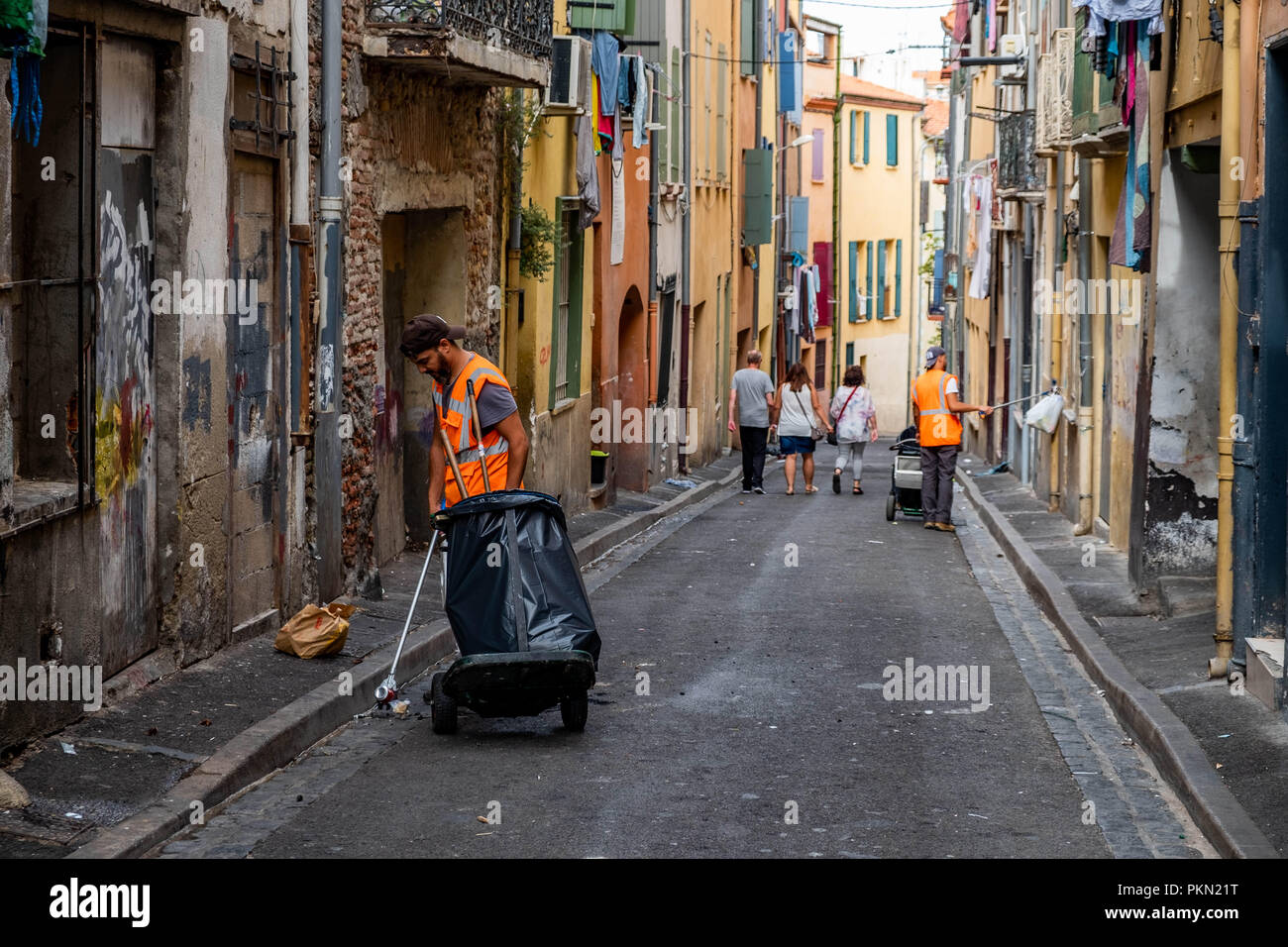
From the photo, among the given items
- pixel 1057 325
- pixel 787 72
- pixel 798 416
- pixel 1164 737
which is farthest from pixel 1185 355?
pixel 787 72

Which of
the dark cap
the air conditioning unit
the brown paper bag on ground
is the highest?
the air conditioning unit

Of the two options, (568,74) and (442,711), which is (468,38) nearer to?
(568,74)

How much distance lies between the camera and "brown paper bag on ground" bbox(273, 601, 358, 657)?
979 cm

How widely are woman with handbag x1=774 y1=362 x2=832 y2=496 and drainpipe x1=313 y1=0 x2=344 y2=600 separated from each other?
13.0 m

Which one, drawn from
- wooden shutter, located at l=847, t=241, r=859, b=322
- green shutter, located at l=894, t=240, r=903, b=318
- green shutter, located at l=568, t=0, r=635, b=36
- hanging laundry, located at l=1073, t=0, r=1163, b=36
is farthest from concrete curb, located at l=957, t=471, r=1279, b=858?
green shutter, located at l=894, t=240, r=903, b=318

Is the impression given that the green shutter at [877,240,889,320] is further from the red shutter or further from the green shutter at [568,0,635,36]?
the green shutter at [568,0,635,36]

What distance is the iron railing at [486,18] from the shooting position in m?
12.3

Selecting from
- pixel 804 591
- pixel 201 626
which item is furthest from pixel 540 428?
pixel 201 626

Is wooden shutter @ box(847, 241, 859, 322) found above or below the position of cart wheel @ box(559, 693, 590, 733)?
above

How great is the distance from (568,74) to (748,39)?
70.1 feet

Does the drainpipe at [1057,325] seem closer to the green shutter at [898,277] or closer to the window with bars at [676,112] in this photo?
the window with bars at [676,112]

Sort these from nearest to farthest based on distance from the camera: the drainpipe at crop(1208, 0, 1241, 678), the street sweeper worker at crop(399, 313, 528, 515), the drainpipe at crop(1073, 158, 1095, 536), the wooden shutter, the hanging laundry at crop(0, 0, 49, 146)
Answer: the hanging laundry at crop(0, 0, 49, 146), the street sweeper worker at crop(399, 313, 528, 515), the drainpipe at crop(1208, 0, 1241, 678), the drainpipe at crop(1073, 158, 1095, 536), the wooden shutter

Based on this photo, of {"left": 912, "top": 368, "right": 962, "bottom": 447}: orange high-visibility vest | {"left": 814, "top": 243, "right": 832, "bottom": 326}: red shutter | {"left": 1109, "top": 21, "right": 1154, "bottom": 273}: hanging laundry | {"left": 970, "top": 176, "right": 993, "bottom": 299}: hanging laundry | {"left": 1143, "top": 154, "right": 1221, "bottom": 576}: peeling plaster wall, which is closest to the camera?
{"left": 1143, "top": 154, "right": 1221, "bottom": 576}: peeling plaster wall

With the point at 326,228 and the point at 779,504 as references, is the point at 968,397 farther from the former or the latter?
the point at 326,228
